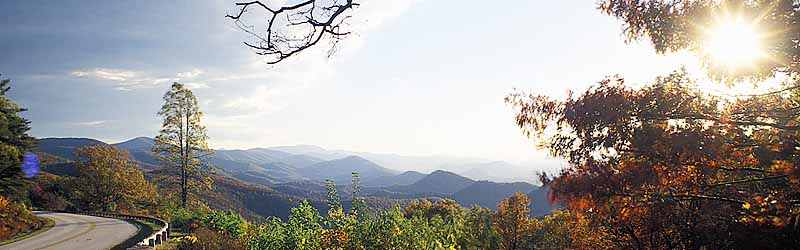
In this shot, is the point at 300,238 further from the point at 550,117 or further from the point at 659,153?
the point at 659,153

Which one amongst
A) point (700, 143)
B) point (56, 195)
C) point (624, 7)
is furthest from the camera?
point (56, 195)

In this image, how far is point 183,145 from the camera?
24.4 meters

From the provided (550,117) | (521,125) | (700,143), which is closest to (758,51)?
(700,143)

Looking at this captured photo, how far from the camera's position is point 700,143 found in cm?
525

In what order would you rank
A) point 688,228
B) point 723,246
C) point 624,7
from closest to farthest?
point 624,7 → point 723,246 → point 688,228

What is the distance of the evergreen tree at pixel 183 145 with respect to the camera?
78.1ft

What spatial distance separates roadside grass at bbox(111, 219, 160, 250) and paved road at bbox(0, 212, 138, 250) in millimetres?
263

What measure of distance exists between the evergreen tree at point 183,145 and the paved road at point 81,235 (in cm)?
355

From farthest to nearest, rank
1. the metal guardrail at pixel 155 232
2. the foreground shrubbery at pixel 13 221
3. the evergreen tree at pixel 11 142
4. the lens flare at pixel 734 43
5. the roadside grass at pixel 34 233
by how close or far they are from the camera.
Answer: the evergreen tree at pixel 11 142 < the foreground shrubbery at pixel 13 221 < the roadside grass at pixel 34 233 < the metal guardrail at pixel 155 232 < the lens flare at pixel 734 43

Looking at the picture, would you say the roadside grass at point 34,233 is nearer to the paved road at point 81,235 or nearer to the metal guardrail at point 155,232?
the paved road at point 81,235

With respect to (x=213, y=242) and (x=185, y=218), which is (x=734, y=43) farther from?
(x=185, y=218)

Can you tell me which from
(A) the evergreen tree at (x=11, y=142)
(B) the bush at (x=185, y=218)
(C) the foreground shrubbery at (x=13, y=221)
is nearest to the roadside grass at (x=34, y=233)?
(C) the foreground shrubbery at (x=13, y=221)

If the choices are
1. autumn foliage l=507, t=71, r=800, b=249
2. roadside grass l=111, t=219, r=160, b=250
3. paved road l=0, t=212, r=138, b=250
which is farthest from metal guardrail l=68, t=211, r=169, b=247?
autumn foliage l=507, t=71, r=800, b=249

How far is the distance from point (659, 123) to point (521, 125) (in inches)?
76.1
